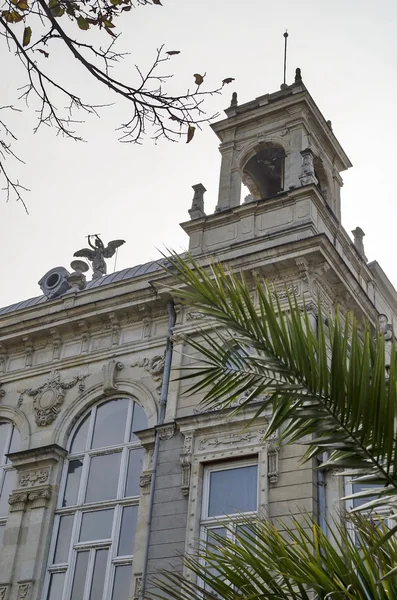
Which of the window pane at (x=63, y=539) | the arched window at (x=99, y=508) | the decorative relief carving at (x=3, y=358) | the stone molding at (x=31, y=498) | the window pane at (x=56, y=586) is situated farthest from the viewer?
the decorative relief carving at (x=3, y=358)

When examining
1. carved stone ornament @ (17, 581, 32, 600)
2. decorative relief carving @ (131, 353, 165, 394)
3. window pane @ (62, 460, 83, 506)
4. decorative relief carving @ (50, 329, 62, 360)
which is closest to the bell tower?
decorative relief carving @ (131, 353, 165, 394)

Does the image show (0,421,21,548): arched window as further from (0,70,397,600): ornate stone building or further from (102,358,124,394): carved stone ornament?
(102,358,124,394): carved stone ornament

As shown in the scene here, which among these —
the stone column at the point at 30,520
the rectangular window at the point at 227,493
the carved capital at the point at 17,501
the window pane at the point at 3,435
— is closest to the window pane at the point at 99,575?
the stone column at the point at 30,520

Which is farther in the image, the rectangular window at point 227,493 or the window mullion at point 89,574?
the window mullion at point 89,574

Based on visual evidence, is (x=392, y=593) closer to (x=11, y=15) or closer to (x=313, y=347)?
(x=313, y=347)

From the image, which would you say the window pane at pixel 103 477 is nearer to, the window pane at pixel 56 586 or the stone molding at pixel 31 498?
the stone molding at pixel 31 498

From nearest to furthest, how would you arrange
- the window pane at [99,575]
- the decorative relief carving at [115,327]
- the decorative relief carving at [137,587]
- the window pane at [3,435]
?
the decorative relief carving at [137,587], the window pane at [99,575], the decorative relief carving at [115,327], the window pane at [3,435]

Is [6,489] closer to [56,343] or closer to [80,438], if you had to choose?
[80,438]

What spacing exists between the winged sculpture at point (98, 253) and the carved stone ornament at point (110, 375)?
5.79 meters

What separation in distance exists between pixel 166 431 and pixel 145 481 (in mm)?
973

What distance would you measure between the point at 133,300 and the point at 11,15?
34.6ft

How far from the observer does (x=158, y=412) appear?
15648 millimetres

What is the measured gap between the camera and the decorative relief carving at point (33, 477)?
16156mm

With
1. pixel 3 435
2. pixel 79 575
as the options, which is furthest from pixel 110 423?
pixel 79 575
